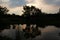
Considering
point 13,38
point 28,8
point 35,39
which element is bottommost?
point 35,39

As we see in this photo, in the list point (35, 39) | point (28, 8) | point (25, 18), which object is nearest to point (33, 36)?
point (35, 39)

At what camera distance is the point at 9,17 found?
3.75 m

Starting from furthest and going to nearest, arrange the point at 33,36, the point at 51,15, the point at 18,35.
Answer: the point at 33,36, the point at 18,35, the point at 51,15

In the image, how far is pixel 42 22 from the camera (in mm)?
3701

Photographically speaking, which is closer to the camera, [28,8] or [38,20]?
[38,20]

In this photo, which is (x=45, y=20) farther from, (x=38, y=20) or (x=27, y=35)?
(x=27, y=35)

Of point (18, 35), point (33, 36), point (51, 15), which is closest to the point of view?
point (51, 15)

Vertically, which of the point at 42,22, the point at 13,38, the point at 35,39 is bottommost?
the point at 35,39

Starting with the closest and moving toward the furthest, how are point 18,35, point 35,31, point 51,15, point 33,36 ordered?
point 51,15 → point 18,35 → point 35,31 → point 33,36

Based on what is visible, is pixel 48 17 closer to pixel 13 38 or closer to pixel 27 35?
pixel 13 38

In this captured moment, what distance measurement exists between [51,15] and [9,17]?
0.96 m

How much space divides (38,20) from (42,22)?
10cm

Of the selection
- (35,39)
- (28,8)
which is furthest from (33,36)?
(28,8)

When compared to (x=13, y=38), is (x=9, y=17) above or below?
above
